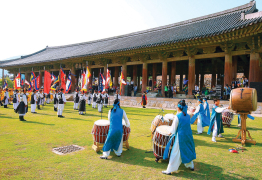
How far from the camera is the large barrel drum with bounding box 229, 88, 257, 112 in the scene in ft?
16.2

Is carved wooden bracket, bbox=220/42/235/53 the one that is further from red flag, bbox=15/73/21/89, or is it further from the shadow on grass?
red flag, bbox=15/73/21/89

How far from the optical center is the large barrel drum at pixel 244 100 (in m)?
4.93

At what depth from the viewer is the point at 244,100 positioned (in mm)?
4996

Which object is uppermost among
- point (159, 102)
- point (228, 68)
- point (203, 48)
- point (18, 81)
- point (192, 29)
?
point (192, 29)

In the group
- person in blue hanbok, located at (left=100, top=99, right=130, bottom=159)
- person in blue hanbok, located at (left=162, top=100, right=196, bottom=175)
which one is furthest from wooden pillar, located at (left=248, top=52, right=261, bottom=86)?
person in blue hanbok, located at (left=100, top=99, right=130, bottom=159)

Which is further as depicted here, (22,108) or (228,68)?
(228,68)

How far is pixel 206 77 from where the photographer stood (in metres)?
35.6

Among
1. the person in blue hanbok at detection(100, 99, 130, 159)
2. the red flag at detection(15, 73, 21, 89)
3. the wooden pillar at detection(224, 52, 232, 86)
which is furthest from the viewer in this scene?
the red flag at detection(15, 73, 21, 89)

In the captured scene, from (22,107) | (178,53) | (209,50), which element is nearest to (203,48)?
(209,50)

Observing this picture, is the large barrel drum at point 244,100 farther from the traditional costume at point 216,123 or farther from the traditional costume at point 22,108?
the traditional costume at point 22,108

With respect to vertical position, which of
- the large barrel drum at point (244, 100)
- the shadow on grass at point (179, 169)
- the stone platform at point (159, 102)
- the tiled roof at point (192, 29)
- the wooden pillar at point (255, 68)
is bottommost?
the shadow on grass at point (179, 169)

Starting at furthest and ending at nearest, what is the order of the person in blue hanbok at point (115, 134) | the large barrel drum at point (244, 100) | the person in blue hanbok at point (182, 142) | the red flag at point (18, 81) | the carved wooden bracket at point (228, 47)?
1. the red flag at point (18, 81)
2. the carved wooden bracket at point (228, 47)
3. the large barrel drum at point (244, 100)
4. the person in blue hanbok at point (115, 134)
5. the person in blue hanbok at point (182, 142)

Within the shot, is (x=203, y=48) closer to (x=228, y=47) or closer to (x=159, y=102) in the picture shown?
(x=228, y=47)

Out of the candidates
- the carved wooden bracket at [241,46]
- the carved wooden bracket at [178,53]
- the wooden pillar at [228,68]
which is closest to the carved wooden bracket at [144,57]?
the carved wooden bracket at [178,53]
